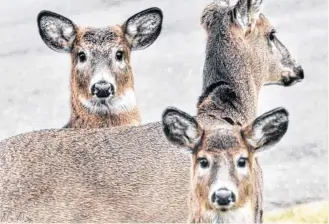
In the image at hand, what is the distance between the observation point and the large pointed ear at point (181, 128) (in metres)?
3.52

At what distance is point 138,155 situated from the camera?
12.1ft

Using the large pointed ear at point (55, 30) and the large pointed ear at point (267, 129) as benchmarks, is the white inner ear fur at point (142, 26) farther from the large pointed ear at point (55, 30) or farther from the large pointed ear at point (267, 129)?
the large pointed ear at point (267, 129)

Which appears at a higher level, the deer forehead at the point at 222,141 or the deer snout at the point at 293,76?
the deer snout at the point at 293,76

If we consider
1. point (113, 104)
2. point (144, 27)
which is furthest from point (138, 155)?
point (144, 27)

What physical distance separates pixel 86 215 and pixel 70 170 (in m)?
0.15

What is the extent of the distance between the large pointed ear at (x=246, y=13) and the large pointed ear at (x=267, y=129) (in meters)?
0.36

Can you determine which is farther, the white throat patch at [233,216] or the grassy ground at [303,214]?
the grassy ground at [303,214]

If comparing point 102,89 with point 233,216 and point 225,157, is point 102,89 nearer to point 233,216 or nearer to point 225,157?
point 225,157

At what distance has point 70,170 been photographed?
12.2 feet

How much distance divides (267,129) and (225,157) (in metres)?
0.15

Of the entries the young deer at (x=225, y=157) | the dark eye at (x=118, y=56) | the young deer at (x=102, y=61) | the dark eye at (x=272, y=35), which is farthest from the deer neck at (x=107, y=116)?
the dark eye at (x=272, y=35)

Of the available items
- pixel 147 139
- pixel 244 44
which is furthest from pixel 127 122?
pixel 244 44

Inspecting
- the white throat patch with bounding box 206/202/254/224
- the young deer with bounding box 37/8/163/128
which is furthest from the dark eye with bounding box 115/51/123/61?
the white throat patch with bounding box 206/202/254/224

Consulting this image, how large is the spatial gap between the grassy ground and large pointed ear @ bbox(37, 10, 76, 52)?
2.73 ft
